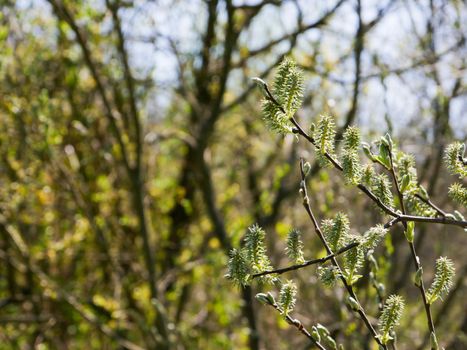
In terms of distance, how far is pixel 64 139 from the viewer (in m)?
4.38

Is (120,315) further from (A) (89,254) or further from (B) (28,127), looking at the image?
(B) (28,127)

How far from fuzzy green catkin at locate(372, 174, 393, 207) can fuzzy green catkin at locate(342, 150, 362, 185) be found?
0.25 ft

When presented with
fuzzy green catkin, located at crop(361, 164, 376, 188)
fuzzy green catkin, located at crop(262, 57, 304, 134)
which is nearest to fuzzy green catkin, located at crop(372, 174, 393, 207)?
fuzzy green catkin, located at crop(361, 164, 376, 188)

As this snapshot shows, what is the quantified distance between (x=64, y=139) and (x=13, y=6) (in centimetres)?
106

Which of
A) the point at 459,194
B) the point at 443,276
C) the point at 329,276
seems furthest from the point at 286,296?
the point at 459,194

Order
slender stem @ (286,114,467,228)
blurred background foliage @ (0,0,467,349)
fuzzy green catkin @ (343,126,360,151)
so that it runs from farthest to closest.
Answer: blurred background foliage @ (0,0,467,349) < fuzzy green catkin @ (343,126,360,151) < slender stem @ (286,114,467,228)

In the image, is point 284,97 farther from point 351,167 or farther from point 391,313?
point 391,313

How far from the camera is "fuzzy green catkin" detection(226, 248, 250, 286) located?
1073mm

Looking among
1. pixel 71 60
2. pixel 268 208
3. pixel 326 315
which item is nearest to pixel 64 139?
pixel 71 60

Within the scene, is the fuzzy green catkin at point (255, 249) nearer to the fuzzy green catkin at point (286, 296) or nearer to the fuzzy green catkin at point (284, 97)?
the fuzzy green catkin at point (286, 296)

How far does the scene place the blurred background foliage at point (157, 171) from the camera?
3412 mm

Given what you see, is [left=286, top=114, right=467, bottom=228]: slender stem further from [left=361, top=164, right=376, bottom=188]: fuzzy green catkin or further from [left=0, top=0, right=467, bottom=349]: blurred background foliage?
[left=0, top=0, right=467, bottom=349]: blurred background foliage

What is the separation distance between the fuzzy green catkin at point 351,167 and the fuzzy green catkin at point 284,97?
12 cm

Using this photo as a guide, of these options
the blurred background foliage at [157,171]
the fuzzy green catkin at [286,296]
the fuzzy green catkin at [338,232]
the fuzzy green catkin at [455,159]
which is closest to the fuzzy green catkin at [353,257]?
the fuzzy green catkin at [338,232]
